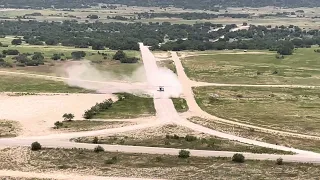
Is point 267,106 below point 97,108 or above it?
below

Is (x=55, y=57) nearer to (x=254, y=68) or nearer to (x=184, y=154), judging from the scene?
(x=254, y=68)

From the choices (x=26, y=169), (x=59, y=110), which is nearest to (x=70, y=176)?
(x=26, y=169)

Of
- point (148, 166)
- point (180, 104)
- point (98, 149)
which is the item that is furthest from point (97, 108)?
point (148, 166)

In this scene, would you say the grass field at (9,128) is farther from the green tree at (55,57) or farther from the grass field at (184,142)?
the green tree at (55,57)

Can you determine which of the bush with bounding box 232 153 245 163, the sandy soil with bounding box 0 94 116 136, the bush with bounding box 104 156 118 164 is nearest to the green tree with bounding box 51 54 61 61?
the sandy soil with bounding box 0 94 116 136

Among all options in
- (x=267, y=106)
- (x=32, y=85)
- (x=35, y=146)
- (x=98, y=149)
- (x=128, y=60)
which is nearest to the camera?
(x=98, y=149)
